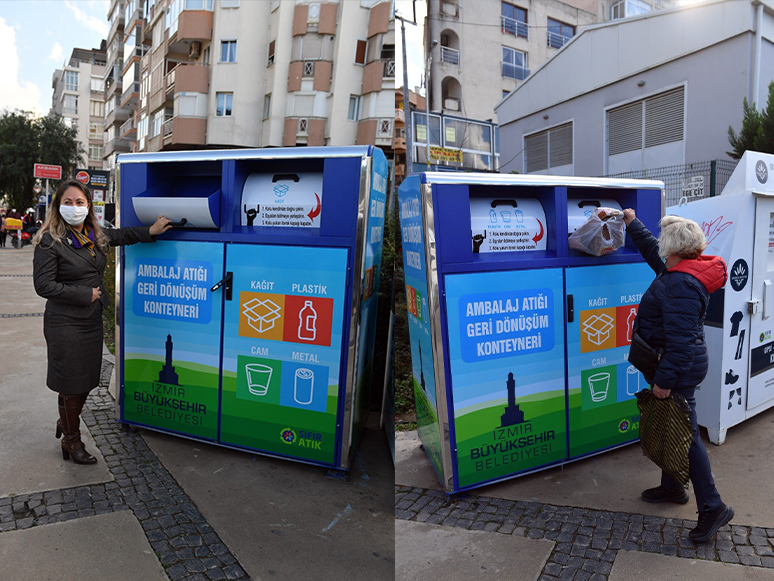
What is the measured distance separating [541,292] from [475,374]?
66 cm

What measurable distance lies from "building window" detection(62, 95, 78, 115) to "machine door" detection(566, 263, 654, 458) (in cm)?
5016

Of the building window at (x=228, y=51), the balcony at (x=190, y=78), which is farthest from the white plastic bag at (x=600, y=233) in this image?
the balcony at (x=190, y=78)

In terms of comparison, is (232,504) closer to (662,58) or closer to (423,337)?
(423,337)

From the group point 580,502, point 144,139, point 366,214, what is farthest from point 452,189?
point 144,139

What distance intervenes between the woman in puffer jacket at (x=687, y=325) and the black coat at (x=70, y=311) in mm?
3195

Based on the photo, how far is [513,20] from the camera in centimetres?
1680

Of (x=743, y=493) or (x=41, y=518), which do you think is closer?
(x=41, y=518)

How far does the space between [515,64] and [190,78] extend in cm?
1377

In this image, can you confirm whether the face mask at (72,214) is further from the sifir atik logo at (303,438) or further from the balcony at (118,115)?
the balcony at (118,115)

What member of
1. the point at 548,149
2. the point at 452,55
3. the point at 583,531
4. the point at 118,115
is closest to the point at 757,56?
the point at 548,149

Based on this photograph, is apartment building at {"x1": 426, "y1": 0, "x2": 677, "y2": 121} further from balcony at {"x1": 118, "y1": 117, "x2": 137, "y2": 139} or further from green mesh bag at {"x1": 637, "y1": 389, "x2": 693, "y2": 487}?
balcony at {"x1": 118, "y1": 117, "x2": 137, "y2": 139}

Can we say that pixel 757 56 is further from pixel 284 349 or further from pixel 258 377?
pixel 258 377

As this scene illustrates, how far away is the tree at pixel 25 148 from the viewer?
2578cm

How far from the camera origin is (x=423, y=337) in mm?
3406
